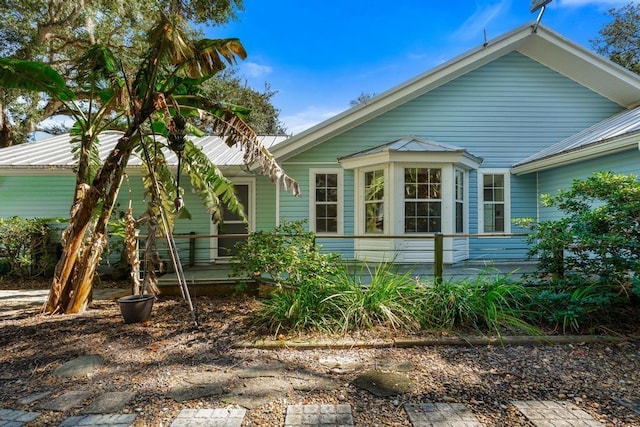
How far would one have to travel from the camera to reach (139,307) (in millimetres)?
4680

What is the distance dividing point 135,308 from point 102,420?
Result: 2427mm

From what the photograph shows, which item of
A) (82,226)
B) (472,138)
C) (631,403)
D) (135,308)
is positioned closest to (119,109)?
(82,226)

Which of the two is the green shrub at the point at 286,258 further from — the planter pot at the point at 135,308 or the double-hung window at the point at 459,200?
the double-hung window at the point at 459,200

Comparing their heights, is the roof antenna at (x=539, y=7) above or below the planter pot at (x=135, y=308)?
above

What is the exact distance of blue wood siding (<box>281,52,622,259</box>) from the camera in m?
8.49

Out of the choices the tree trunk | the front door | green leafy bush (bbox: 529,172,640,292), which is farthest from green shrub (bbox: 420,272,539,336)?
the front door

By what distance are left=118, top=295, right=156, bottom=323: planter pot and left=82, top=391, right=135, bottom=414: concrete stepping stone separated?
1916mm

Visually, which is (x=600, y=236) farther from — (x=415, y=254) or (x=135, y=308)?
(x=135, y=308)

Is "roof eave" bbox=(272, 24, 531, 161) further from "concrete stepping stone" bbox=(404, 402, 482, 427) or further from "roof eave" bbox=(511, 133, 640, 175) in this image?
"concrete stepping stone" bbox=(404, 402, 482, 427)

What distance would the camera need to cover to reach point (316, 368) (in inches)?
132

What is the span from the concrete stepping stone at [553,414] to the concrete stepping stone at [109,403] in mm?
3304

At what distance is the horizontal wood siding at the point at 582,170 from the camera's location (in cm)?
613

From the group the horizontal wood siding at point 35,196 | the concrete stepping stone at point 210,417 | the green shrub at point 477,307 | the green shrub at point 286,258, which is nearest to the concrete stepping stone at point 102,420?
the concrete stepping stone at point 210,417

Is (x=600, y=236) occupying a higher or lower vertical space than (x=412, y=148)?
lower
